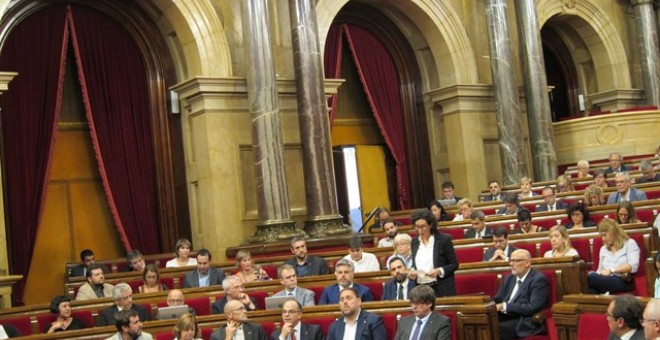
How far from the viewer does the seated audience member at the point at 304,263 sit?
848 centimetres

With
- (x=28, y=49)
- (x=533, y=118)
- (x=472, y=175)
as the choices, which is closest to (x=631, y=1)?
(x=533, y=118)

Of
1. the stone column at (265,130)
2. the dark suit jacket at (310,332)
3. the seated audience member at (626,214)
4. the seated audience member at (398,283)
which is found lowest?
the dark suit jacket at (310,332)

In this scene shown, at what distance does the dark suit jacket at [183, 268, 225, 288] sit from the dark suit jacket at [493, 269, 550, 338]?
10.6 ft

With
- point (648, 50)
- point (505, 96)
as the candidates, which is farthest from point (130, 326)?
point (648, 50)

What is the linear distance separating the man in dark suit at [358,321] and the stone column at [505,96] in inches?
319

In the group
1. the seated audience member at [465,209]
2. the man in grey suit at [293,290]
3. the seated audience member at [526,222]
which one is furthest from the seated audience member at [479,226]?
the man in grey suit at [293,290]

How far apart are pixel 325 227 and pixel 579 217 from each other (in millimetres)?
3900

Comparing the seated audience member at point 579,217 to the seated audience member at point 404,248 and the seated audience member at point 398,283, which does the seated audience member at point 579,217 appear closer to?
the seated audience member at point 404,248

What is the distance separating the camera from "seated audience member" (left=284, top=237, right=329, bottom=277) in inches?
334

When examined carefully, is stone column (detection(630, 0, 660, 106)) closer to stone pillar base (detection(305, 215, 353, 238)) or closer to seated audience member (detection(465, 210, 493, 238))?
stone pillar base (detection(305, 215, 353, 238))

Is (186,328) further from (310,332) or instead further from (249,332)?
(310,332)

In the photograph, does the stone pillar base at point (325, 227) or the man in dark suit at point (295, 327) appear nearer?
the man in dark suit at point (295, 327)

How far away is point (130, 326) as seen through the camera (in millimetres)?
6254

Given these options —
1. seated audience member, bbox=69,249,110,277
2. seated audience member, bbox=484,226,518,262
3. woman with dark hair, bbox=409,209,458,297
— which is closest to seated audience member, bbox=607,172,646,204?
seated audience member, bbox=484,226,518,262
